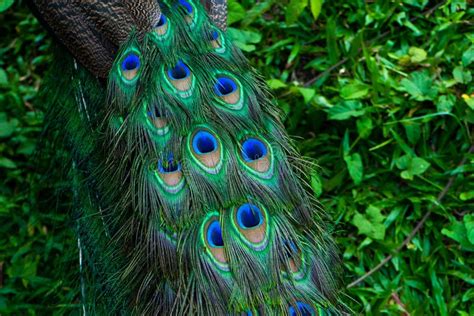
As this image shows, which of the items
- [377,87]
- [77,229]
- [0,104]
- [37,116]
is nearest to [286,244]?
[77,229]

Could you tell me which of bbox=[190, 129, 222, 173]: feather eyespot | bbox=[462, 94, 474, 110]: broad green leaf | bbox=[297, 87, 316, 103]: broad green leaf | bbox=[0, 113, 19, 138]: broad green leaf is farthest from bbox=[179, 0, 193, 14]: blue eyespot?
bbox=[0, 113, 19, 138]: broad green leaf

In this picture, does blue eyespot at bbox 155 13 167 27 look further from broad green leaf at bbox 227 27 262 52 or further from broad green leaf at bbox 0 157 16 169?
broad green leaf at bbox 0 157 16 169

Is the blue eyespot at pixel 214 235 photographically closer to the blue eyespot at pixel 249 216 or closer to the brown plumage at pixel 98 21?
the blue eyespot at pixel 249 216

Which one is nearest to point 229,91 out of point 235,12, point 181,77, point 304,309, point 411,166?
point 181,77

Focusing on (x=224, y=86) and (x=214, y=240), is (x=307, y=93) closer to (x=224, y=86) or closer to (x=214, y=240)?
(x=224, y=86)

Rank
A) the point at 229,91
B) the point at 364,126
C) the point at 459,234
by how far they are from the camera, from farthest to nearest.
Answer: the point at 364,126, the point at 459,234, the point at 229,91
